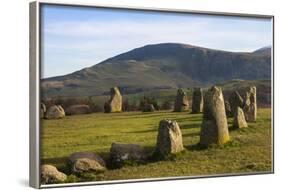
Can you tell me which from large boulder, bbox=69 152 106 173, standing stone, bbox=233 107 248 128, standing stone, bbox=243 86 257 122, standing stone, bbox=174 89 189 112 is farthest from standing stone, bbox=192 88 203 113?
large boulder, bbox=69 152 106 173

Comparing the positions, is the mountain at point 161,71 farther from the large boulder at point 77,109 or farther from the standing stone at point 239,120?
the standing stone at point 239,120

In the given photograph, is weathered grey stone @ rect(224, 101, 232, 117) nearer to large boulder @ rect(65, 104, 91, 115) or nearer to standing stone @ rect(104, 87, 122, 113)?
standing stone @ rect(104, 87, 122, 113)

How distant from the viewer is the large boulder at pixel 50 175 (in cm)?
749

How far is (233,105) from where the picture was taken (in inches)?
341

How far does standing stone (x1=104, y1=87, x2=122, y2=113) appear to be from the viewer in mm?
7867

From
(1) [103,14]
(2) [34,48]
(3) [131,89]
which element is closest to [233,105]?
(3) [131,89]

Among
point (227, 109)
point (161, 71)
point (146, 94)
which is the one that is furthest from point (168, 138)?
point (227, 109)

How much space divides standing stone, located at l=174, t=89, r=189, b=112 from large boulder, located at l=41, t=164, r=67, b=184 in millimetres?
1593

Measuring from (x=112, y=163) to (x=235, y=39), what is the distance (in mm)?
2220

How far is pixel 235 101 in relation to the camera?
8703 millimetres

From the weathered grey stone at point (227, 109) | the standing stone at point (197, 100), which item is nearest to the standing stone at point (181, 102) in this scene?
the standing stone at point (197, 100)

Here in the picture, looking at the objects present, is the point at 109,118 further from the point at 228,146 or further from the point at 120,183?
the point at 228,146

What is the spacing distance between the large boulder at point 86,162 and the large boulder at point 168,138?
70 cm

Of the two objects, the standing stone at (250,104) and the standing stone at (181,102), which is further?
the standing stone at (250,104)
